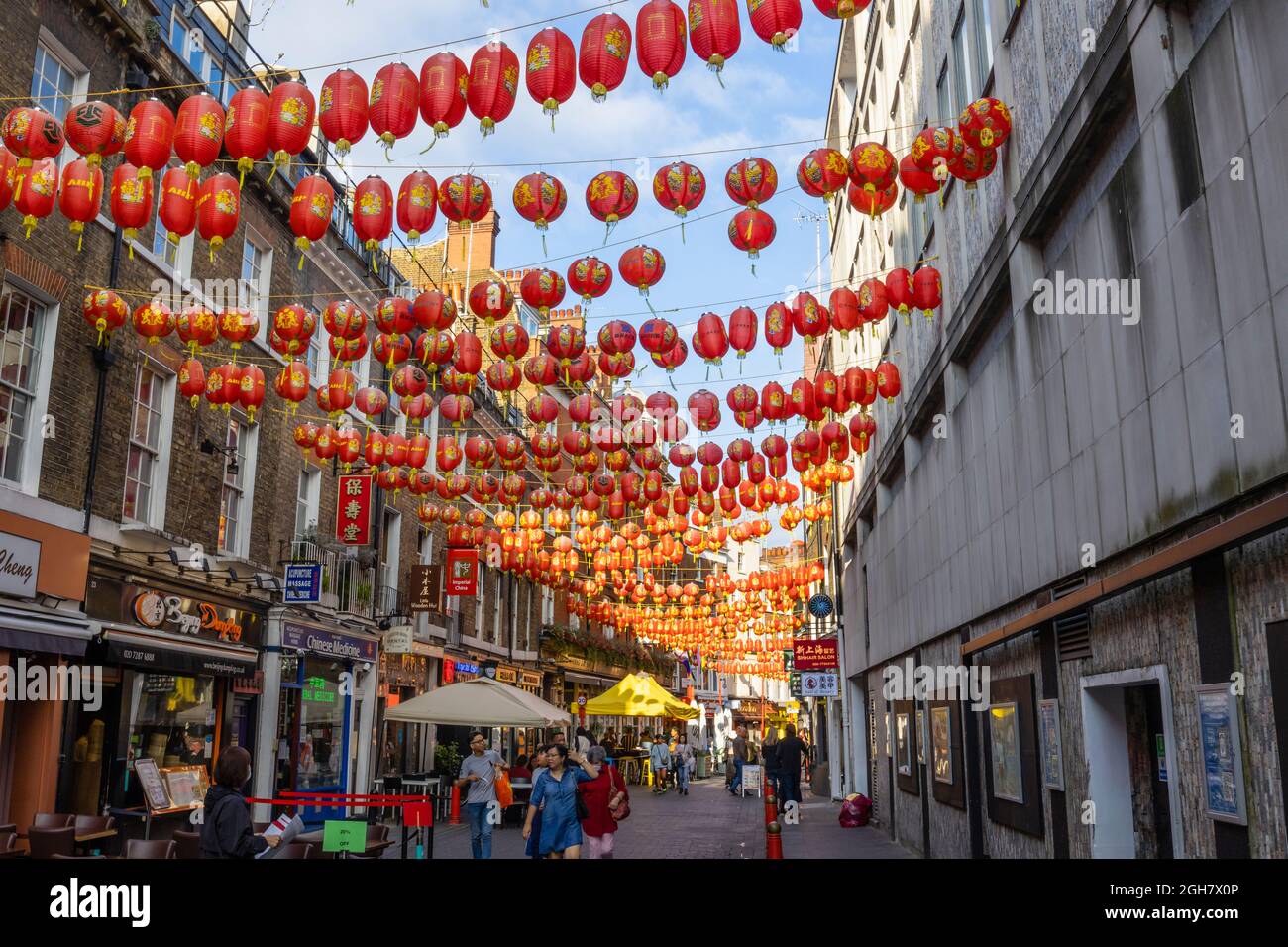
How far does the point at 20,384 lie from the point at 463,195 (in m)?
6.60

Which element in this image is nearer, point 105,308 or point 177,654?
point 105,308

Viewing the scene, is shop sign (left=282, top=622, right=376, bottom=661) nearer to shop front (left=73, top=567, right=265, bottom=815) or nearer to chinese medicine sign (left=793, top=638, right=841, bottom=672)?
shop front (left=73, top=567, right=265, bottom=815)

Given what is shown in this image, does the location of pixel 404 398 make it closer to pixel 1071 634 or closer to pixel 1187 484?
pixel 1071 634

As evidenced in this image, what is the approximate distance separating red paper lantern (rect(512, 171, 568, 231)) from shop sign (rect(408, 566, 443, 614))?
15.3 meters

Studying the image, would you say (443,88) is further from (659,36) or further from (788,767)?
(788,767)

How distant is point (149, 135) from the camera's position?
9.33 meters

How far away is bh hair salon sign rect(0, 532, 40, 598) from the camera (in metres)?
11.6

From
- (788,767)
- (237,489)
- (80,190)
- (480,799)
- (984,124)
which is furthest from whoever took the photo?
(788,767)

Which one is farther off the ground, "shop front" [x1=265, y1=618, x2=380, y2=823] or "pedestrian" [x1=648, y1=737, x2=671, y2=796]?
"shop front" [x1=265, y1=618, x2=380, y2=823]

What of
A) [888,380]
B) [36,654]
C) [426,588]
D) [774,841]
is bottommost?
[774,841]

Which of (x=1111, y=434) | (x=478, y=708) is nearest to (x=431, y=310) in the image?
(x=478, y=708)

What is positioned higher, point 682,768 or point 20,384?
point 20,384

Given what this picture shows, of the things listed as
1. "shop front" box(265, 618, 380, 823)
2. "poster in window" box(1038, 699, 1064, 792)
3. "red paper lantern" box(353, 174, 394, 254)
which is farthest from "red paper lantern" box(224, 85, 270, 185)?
"shop front" box(265, 618, 380, 823)
